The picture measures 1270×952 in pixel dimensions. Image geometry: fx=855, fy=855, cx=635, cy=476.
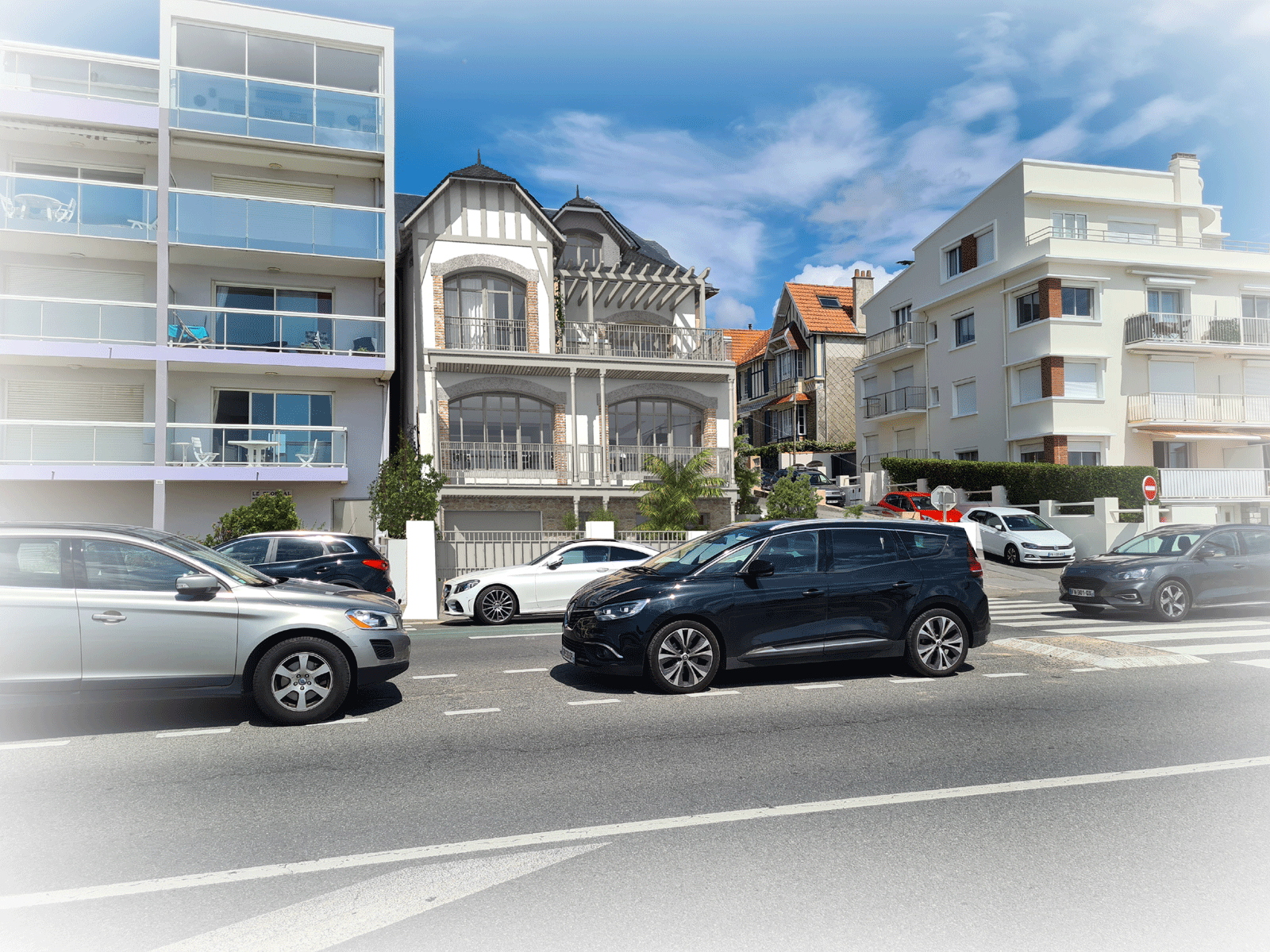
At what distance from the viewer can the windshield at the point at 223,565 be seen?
23.4 feet

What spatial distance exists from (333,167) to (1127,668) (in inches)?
858

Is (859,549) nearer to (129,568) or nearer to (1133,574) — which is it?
(129,568)

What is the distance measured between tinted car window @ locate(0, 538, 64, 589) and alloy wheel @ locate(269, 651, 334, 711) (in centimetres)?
179

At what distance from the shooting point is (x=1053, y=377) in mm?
31922

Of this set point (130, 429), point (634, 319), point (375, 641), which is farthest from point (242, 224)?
point (375, 641)

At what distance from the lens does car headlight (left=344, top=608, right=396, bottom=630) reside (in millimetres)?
7281

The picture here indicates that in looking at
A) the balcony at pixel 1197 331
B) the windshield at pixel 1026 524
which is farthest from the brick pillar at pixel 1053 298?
the windshield at pixel 1026 524

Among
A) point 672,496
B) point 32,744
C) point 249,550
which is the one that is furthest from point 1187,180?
point 32,744

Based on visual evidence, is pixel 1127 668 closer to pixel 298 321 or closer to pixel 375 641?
pixel 375 641

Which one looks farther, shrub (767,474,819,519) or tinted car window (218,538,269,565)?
shrub (767,474,819,519)

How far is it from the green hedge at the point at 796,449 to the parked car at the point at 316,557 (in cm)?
3896

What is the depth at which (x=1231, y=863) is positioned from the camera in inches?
167

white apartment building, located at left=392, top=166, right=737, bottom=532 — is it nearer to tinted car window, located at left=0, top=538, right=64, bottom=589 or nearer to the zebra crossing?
the zebra crossing

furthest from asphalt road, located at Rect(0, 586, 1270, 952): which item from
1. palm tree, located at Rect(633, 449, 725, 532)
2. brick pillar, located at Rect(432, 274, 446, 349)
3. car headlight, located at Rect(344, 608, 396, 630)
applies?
brick pillar, located at Rect(432, 274, 446, 349)
